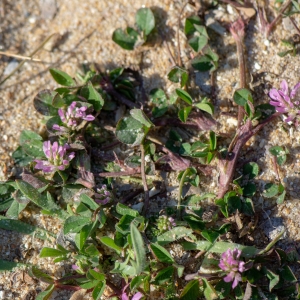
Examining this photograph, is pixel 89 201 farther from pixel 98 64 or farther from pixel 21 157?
pixel 98 64

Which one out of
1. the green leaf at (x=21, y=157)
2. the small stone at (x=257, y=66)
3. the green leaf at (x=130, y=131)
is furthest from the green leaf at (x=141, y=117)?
the small stone at (x=257, y=66)

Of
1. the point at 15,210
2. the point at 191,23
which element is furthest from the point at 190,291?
the point at 191,23

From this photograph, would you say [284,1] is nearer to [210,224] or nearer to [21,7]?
[210,224]

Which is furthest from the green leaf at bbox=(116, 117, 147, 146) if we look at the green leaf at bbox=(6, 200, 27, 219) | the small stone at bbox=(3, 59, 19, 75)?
the small stone at bbox=(3, 59, 19, 75)

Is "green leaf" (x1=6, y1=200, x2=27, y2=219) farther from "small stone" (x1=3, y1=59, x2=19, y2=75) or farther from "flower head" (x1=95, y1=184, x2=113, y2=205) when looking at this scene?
"small stone" (x1=3, y1=59, x2=19, y2=75)

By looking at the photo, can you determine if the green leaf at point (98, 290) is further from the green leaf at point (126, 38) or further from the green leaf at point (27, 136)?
the green leaf at point (126, 38)

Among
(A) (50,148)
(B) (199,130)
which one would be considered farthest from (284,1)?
(A) (50,148)

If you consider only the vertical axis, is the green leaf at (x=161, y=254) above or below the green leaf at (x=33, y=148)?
below
